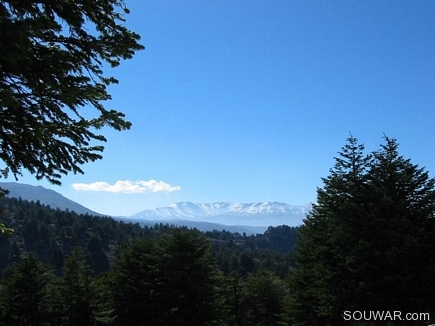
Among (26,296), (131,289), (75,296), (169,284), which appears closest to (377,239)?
(169,284)

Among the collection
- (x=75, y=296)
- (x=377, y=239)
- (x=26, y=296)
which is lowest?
(x=26, y=296)

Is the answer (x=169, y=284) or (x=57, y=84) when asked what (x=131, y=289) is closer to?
(x=169, y=284)

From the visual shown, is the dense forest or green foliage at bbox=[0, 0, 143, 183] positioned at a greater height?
green foliage at bbox=[0, 0, 143, 183]

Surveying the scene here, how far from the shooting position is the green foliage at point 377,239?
20.5 m

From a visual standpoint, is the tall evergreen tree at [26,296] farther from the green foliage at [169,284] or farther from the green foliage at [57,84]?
the green foliage at [57,84]

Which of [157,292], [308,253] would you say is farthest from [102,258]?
[308,253]

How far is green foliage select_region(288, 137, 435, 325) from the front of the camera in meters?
20.5

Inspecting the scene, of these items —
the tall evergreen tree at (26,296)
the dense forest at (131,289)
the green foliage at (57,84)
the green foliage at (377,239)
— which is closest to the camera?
the green foliage at (57,84)

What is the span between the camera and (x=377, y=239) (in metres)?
21.5

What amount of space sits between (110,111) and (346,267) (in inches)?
836

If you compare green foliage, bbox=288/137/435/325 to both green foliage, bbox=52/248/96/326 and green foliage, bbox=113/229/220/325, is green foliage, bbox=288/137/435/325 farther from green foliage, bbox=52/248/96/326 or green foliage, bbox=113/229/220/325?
green foliage, bbox=52/248/96/326

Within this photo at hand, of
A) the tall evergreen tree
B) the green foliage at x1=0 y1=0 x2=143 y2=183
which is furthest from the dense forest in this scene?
the green foliage at x1=0 y1=0 x2=143 y2=183

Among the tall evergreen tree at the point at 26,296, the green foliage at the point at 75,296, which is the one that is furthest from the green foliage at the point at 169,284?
the tall evergreen tree at the point at 26,296

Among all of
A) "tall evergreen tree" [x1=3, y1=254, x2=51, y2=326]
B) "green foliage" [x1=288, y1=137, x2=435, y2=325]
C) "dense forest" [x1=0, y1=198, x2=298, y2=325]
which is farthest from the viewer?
"dense forest" [x1=0, y1=198, x2=298, y2=325]
